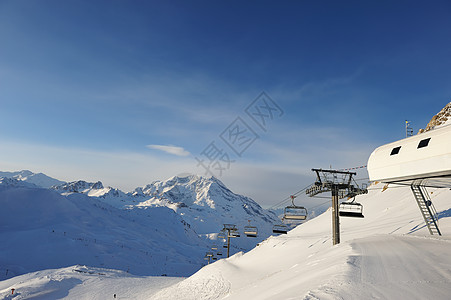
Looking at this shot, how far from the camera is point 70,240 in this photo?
A: 84062mm

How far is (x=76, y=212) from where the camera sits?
399 feet

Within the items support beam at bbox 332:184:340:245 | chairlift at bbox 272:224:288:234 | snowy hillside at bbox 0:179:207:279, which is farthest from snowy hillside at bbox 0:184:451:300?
snowy hillside at bbox 0:179:207:279

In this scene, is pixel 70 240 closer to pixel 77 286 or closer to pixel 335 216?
pixel 77 286

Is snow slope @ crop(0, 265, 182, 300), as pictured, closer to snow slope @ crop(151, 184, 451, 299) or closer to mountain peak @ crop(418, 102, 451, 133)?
snow slope @ crop(151, 184, 451, 299)

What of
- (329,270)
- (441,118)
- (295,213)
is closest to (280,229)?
(295,213)

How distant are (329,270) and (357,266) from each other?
108 centimetres

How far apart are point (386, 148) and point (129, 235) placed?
375ft

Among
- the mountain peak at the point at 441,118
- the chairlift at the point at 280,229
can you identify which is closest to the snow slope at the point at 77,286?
the chairlift at the point at 280,229

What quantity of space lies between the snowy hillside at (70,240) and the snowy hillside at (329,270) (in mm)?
32176

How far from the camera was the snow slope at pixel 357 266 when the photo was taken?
900cm

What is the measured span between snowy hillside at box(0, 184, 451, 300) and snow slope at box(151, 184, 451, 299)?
0.10 feet

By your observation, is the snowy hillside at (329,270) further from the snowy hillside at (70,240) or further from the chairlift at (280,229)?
the snowy hillside at (70,240)

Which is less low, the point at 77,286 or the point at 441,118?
the point at 441,118

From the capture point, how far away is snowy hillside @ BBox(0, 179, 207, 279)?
7438 centimetres
